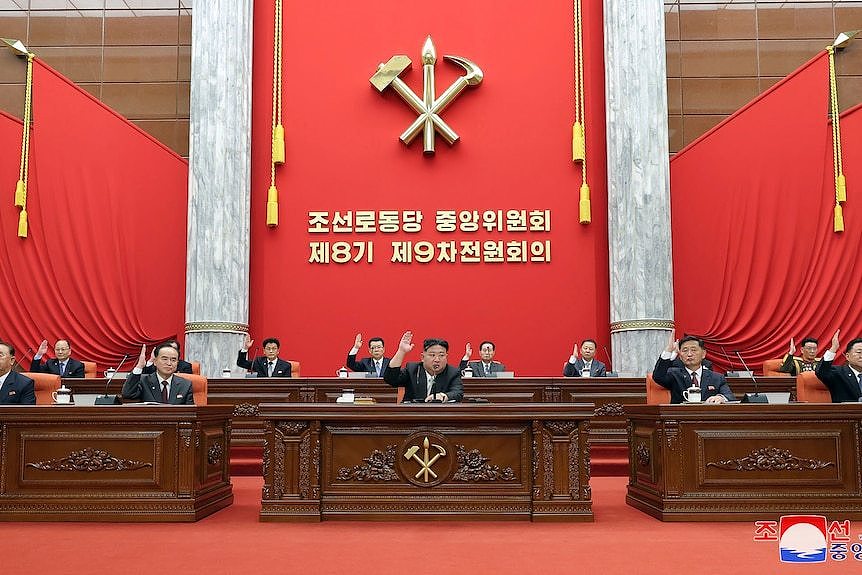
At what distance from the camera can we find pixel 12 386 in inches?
165

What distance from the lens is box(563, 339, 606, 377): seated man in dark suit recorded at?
651 centimetres

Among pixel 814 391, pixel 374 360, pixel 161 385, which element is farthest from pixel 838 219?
pixel 161 385

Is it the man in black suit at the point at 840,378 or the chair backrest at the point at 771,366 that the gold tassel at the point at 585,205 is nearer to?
the chair backrest at the point at 771,366

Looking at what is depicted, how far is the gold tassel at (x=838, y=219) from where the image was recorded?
717 centimetres

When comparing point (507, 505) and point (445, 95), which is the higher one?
point (445, 95)

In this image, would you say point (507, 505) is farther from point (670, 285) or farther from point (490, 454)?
point (670, 285)

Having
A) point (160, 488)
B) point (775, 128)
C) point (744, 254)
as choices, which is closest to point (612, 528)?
point (160, 488)

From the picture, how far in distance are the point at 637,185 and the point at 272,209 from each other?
3.41m

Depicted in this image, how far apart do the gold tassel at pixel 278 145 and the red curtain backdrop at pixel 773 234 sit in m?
3.93

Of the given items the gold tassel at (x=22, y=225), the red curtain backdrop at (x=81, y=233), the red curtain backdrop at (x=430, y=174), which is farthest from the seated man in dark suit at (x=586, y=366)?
the gold tassel at (x=22, y=225)

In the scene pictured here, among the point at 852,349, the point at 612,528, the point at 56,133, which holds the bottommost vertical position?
the point at 612,528

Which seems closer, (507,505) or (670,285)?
(507,505)

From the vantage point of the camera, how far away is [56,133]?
24.3 feet

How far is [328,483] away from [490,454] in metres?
0.79
